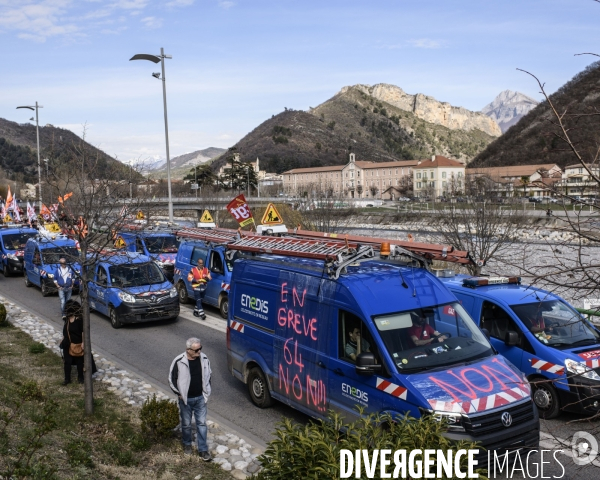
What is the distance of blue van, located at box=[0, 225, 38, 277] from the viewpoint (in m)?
24.2

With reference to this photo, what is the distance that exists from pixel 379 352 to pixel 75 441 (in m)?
3.69

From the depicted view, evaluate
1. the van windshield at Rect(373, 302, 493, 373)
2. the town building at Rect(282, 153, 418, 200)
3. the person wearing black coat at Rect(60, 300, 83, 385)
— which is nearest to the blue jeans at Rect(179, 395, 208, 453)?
the van windshield at Rect(373, 302, 493, 373)

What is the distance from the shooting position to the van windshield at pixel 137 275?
15574 millimetres

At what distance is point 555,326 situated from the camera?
8727 millimetres

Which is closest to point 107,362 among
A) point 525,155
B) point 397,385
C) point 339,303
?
point 339,303

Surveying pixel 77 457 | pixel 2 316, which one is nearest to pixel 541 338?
pixel 77 457

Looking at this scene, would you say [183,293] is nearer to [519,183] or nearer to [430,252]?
[430,252]

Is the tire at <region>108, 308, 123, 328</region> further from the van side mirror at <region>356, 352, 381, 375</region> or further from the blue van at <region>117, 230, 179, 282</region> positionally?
the van side mirror at <region>356, 352, 381, 375</region>

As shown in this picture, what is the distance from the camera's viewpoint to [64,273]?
51.8 feet

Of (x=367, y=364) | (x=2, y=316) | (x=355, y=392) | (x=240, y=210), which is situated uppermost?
(x=240, y=210)

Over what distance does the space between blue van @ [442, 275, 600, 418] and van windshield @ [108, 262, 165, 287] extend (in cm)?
877

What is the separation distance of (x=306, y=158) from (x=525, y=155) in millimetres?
72582

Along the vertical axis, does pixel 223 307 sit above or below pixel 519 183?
below

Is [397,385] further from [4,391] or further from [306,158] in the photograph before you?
[306,158]
